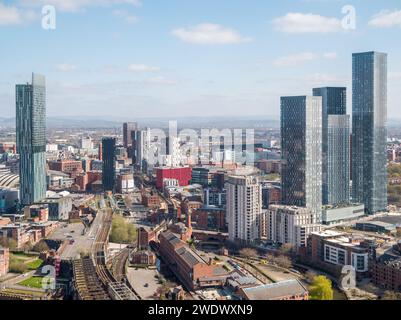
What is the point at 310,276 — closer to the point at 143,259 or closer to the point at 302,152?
the point at 143,259

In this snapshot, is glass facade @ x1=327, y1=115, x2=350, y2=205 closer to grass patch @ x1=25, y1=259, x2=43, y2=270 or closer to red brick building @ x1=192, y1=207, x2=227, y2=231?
red brick building @ x1=192, y1=207, x2=227, y2=231

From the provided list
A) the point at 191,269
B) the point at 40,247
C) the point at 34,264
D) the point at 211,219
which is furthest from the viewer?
the point at 211,219

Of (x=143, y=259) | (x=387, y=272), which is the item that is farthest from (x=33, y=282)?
(x=387, y=272)

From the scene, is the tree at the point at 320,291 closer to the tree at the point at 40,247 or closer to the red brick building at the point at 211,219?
A: the red brick building at the point at 211,219

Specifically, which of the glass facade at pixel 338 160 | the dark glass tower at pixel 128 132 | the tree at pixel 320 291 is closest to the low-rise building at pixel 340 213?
the glass facade at pixel 338 160

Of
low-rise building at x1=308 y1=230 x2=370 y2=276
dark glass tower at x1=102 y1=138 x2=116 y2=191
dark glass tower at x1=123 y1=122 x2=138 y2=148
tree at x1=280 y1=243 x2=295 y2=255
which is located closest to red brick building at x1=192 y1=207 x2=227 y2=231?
tree at x1=280 y1=243 x2=295 y2=255
